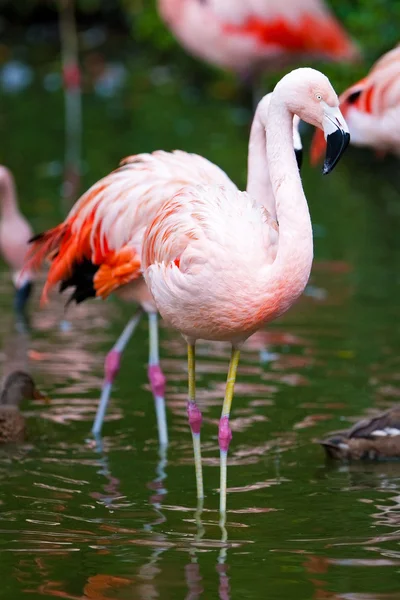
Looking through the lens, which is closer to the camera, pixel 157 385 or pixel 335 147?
pixel 335 147

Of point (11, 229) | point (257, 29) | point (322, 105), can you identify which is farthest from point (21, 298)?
point (257, 29)

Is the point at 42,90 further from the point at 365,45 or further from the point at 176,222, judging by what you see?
the point at 176,222

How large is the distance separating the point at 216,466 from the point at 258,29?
7413 millimetres

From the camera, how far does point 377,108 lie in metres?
6.96

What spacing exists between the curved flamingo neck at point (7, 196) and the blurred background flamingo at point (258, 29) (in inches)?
162

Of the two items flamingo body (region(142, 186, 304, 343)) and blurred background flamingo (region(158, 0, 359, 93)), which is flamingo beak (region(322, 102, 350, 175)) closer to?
flamingo body (region(142, 186, 304, 343))

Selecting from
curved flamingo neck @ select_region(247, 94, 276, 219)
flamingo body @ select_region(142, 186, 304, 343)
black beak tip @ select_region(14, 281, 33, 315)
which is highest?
curved flamingo neck @ select_region(247, 94, 276, 219)

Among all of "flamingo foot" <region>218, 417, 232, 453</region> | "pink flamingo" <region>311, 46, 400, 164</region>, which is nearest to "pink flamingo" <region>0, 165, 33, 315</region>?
"pink flamingo" <region>311, 46, 400, 164</region>

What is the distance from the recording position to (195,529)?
478 centimetres

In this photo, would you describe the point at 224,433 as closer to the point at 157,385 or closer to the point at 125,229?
the point at 157,385

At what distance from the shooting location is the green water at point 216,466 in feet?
14.2

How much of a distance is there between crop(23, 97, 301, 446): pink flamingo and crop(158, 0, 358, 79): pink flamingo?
20.9ft

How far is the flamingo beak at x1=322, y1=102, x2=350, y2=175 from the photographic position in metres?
4.48

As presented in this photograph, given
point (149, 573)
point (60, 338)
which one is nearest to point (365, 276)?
point (60, 338)
